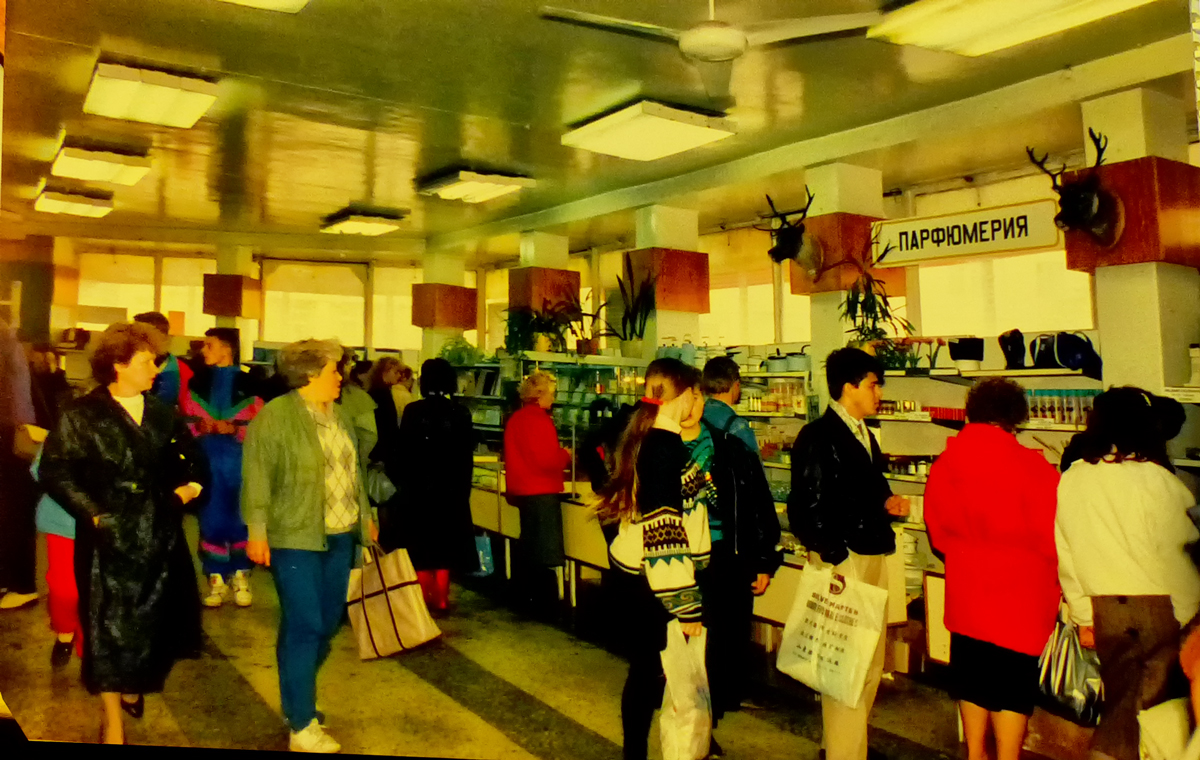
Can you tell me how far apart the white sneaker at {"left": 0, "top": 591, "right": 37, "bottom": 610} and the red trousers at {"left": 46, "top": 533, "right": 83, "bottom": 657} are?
106 cm

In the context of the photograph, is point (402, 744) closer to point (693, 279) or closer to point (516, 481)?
point (516, 481)

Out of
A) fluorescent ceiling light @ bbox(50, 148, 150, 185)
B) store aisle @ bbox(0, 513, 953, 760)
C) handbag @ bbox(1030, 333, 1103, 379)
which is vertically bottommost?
store aisle @ bbox(0, 513, 953, 760)

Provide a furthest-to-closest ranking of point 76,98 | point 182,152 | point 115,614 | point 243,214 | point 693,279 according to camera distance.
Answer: point 243,214 → point 693,279 → point 182,152 → point 76,98 → point 115,614

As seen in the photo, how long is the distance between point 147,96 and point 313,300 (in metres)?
6.15

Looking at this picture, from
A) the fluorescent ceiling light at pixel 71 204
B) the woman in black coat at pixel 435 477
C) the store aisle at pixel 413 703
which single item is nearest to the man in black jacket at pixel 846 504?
the store aisle at pixel 413 703

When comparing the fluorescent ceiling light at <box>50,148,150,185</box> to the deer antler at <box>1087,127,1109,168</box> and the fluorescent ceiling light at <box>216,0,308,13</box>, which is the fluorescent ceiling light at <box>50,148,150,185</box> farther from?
the deer antler at <box>1087,127,1109,168</box>

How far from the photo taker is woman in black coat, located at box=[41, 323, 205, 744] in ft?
10.0

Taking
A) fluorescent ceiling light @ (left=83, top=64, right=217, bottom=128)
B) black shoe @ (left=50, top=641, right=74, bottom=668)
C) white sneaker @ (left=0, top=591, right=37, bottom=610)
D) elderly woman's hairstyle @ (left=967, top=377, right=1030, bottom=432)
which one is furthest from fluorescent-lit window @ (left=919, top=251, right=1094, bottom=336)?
white sneaker @ (left=0, top=591, right=37, bottom=610)

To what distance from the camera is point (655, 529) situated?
266cm

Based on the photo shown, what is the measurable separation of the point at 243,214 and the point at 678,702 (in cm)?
790

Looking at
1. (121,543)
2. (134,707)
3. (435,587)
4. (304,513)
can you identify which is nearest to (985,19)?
(304,513)

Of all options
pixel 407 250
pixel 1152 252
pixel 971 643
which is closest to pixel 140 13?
pixel 971 643

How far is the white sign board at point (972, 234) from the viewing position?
14.2 ft

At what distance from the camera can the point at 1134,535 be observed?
2.63 meters
